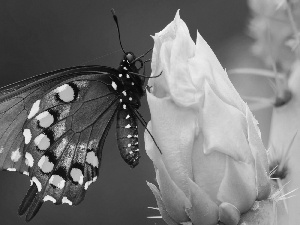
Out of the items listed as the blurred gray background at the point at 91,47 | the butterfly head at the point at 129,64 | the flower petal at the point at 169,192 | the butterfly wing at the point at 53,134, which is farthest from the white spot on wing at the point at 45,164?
the blurred gray background at the point at 91,47

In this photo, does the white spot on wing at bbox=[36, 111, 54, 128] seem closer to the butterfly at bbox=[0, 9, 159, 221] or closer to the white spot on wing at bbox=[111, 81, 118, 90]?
the butterfly at bbox=[0, 9, 159, 221]

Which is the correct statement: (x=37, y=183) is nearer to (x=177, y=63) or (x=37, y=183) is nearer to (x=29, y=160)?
(x=29, y=160)

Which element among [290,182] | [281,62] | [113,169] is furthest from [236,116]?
[113,169]

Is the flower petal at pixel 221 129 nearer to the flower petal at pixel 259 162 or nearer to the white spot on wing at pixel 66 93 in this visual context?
the flower petal at pixel 259 162

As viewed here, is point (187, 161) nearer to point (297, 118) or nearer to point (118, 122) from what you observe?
point (297, 118)

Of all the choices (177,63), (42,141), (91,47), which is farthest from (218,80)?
(91,47)
